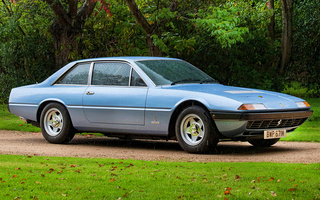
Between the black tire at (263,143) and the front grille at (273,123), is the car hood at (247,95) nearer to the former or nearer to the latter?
the front grille at (273,123)

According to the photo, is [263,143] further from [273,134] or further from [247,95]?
[247,95]

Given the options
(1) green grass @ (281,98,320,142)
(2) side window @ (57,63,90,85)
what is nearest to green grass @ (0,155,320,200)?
(2) side window @ (57,63,90,85)

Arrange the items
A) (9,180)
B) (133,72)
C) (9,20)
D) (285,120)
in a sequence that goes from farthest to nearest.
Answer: (9,20), (133,72), (285,120), (9,180)

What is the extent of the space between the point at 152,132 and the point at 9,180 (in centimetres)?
341

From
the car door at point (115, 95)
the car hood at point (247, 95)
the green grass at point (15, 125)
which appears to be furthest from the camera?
the green grass at point (15, 125)

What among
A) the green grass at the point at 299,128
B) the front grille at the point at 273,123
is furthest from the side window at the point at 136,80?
the green grass at the point at 299,128

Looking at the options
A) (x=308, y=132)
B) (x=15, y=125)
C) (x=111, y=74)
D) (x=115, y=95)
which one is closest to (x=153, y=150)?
(x=115, y=95)

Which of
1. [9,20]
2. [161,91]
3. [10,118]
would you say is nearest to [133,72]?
[161,91]

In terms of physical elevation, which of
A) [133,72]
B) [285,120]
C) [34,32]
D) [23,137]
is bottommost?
[23,137]

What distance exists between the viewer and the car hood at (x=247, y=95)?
8.79 metres

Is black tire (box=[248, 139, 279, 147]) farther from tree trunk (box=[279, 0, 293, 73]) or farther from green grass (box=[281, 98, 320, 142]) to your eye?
tree trunk (box=[279, 0, 293, 73])

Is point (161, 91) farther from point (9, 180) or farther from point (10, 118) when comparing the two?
point (10, 118)

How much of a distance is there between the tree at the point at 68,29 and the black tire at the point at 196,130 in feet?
36.7

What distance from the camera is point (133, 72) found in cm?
990
